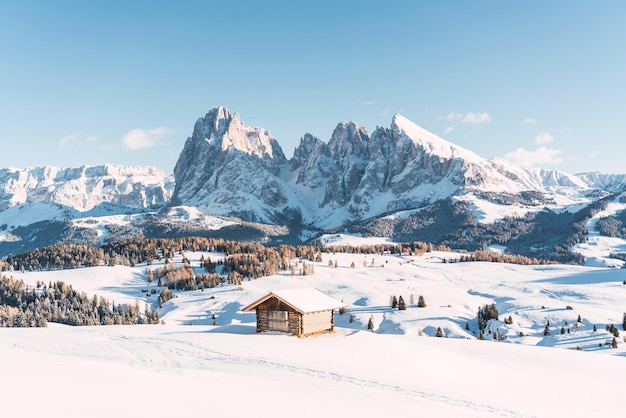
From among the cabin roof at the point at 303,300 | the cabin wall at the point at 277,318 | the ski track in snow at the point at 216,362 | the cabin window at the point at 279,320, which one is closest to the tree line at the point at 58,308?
the cabin wall at the point at 277,318

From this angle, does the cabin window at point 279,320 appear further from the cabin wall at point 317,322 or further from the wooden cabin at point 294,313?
the cabin wall at point 317,322

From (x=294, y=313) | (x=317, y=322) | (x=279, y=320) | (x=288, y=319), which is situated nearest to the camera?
(x=294, y=313)

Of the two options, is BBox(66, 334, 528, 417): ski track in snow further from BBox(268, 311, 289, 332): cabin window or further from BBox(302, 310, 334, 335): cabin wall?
BBox(302, 310, 334, 335): cabin wall

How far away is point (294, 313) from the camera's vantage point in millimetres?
47156

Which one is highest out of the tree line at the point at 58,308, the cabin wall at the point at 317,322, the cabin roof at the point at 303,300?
the cabin roof at the point at 303,300

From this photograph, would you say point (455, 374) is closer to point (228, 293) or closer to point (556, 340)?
point (556, 340)

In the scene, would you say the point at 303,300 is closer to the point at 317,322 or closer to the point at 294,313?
the point at 294,313

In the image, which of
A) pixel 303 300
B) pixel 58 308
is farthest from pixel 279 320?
pixel 58 308

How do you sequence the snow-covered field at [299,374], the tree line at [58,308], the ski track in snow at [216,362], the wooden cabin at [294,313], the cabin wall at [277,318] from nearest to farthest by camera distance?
the snow-covered field at [299,374]
the ski track in snow at [216,362]
the wooden cabin at [294,313]
the cabin wall at [277,318]
the tree line at [58,308]

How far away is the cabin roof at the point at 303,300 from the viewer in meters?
46.8

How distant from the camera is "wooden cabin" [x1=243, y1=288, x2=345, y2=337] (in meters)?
46.8

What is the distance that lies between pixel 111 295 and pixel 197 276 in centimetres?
2248

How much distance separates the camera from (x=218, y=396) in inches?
832

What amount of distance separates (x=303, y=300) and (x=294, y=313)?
2.35 meters
